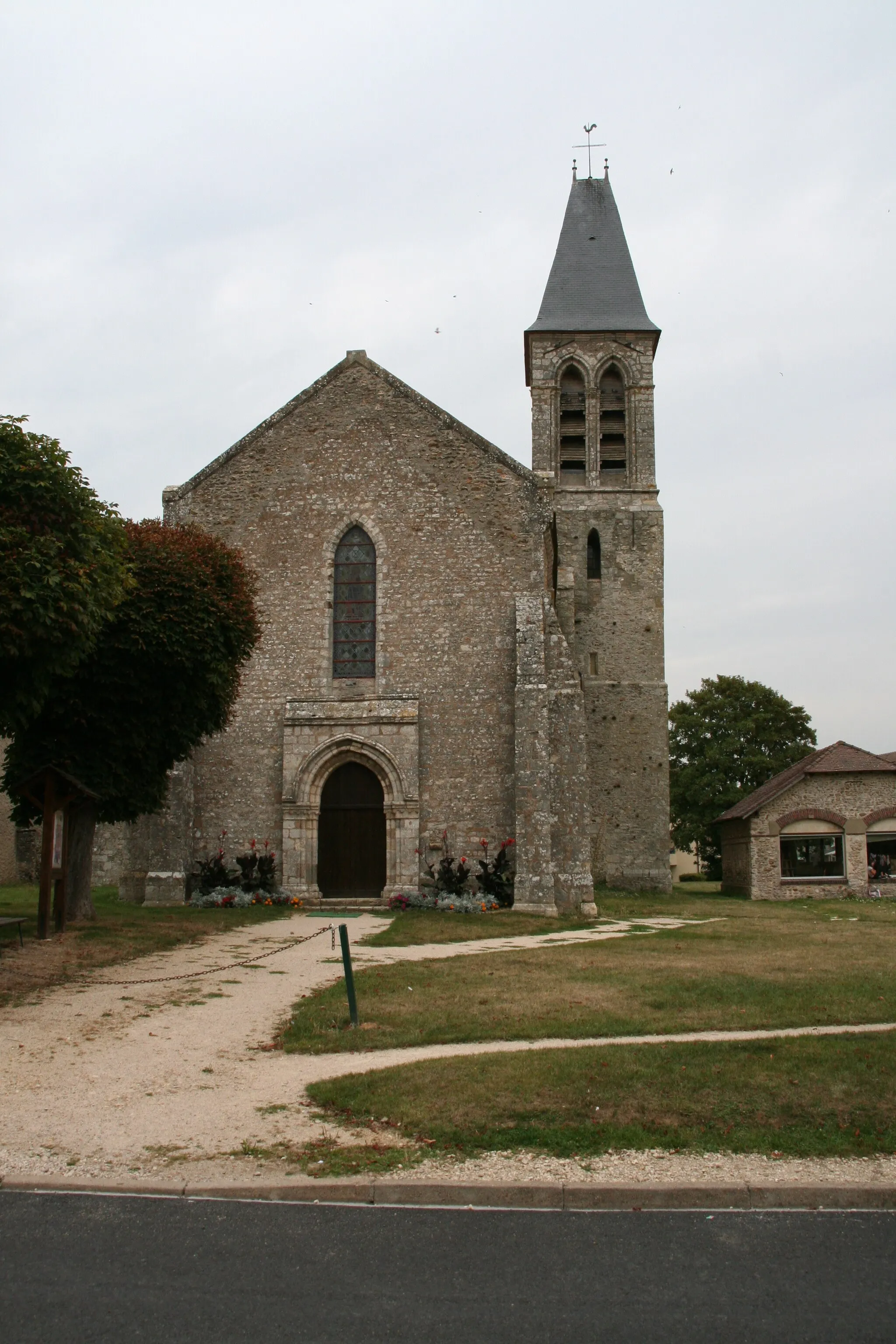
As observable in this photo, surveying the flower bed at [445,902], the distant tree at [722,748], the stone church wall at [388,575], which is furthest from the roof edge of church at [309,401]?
the distant tree at [722,748]

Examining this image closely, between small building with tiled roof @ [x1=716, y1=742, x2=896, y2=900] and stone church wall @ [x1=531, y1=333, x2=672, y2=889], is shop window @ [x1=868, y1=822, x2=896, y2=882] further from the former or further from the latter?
stone church wall @ [x1=531, y1=333, x2=672, y2=889]

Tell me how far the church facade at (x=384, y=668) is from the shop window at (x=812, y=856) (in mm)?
10205

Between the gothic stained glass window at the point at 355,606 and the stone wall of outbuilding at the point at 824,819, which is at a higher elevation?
the gothic stained glass window at the point at 355,606

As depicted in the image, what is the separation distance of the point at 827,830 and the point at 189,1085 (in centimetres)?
2449

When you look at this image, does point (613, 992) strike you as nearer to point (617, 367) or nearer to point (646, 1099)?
point (646, 1099)

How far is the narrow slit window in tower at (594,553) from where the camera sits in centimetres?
3006

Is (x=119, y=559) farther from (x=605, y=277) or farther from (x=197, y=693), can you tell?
(x=605, y=277)

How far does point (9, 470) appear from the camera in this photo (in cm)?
1148

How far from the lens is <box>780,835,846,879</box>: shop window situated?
2877 cm

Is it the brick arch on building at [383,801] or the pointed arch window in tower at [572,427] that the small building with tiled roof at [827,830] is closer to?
the pointed arch window in tower at [572,427]

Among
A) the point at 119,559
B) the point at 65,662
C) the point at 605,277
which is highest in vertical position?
the point at 605,277

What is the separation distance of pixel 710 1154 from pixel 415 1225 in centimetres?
175

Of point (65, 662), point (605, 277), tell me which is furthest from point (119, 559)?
point (605, 277)

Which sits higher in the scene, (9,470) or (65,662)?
(9,470)
